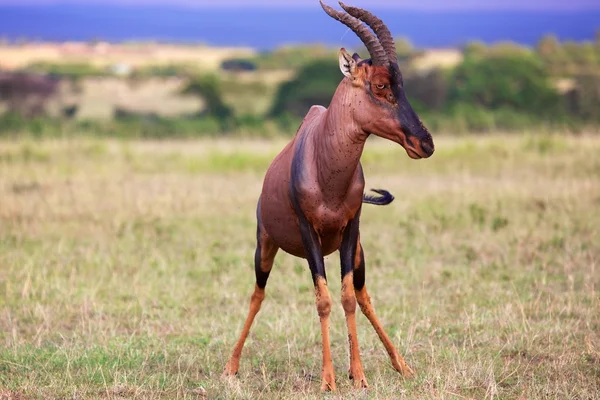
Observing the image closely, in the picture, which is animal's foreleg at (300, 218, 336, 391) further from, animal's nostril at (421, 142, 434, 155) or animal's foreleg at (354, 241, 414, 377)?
animal's nostril at (421, 142, 434, 155)

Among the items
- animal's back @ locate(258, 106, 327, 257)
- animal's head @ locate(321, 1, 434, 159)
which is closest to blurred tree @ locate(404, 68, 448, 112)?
animal's back @ locate(258, 106, 327, 257)

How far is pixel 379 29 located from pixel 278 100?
28.8 metres

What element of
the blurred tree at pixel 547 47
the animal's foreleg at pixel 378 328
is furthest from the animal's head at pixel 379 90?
the blurred tree at pixel 547 47

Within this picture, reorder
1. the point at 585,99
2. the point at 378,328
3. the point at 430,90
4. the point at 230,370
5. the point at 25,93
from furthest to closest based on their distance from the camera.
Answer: the point at 25,93 < the point at 430,90 < the point at 585,99 < the point at 230,370 < the point at 378,328

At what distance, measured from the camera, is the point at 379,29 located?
637 cm

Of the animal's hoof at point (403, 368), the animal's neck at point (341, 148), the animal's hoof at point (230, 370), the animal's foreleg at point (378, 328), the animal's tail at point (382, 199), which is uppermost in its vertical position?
the animal's neck at point (341, 148)

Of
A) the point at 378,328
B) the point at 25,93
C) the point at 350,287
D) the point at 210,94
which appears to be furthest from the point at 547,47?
the point at 350,287

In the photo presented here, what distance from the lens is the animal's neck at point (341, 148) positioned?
6379 mm

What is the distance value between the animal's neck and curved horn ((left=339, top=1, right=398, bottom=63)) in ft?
1.06

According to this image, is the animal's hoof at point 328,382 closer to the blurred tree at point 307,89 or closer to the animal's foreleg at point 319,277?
the animal's foreleg at point 319,277

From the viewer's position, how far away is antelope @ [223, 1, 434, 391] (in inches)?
244

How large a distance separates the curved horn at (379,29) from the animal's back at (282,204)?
778 millimetres

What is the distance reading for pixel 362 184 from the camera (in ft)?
21.4

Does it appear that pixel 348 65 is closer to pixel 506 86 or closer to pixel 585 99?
pixel 506 86
